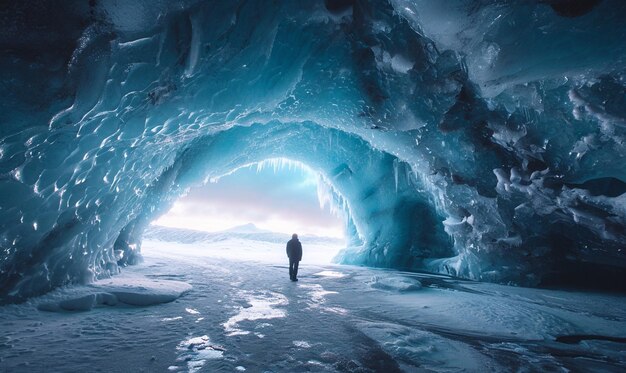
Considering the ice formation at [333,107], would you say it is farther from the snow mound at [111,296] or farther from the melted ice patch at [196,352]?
the melted ice patch at [196,352]

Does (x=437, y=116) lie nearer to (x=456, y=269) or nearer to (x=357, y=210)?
(x=456, y=269)

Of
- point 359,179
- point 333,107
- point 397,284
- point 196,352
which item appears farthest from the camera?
point 359,179

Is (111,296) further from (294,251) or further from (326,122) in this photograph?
(326,122)

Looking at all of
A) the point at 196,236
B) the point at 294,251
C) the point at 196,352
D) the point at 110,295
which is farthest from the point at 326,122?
the point at 196,236

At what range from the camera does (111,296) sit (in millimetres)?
3980

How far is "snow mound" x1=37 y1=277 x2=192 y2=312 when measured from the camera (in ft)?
Answer: 11.9

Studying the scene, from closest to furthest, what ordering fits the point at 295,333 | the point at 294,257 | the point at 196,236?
the point at 295,333 → the point at 294,257 → the point at 196,236

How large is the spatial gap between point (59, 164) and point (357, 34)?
4.87 m

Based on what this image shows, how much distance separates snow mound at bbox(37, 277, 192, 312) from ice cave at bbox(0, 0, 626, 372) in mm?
37

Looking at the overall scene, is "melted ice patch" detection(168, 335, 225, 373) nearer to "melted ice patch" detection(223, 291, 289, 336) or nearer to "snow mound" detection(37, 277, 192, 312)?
"melted ice patch" detection(223, 291, 289, 336)

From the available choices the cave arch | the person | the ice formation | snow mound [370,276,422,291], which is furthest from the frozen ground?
the cave arch

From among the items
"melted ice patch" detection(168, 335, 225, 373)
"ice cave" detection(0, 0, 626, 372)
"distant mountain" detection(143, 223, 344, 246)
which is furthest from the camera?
"distant mountain" detection(143, 223, 344, 246)

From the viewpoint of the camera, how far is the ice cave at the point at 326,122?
269cm

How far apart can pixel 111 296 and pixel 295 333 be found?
8.73ft
